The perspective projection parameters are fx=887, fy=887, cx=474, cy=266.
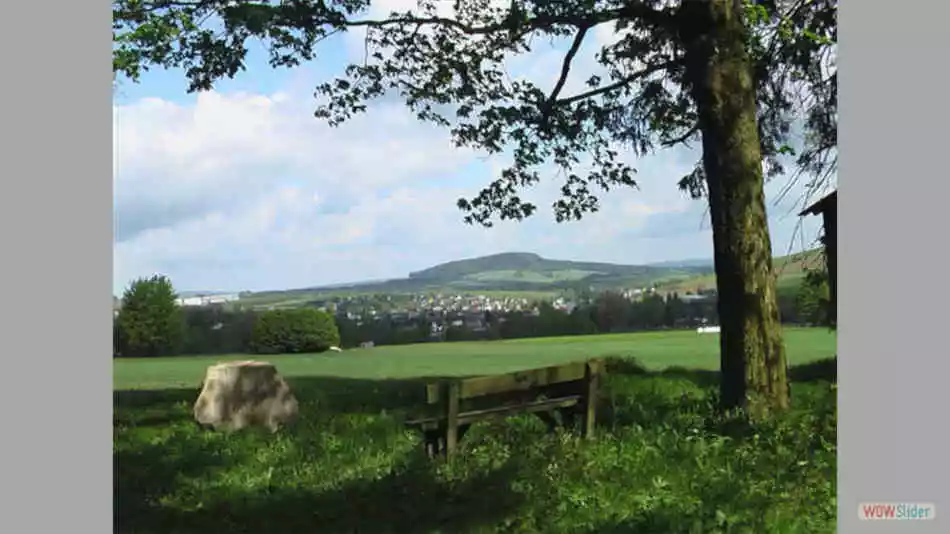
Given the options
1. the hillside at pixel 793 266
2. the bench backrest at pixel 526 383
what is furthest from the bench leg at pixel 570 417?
the hillside at pixel 793 266

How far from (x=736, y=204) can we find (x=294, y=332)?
2782 millimetres

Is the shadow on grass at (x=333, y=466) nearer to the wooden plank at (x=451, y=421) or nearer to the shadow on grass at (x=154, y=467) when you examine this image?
the shadow on grass at (x=154, y=467)

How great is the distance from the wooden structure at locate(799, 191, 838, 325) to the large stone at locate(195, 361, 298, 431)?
10.6ft

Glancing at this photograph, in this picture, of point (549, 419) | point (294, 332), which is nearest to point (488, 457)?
point (549, 419)

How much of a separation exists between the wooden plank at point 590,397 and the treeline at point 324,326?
0.24m

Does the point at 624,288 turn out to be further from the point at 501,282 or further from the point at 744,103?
the point at 744,103

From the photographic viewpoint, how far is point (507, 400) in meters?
5.12

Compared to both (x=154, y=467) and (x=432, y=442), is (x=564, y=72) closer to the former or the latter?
(x=432, y=442)

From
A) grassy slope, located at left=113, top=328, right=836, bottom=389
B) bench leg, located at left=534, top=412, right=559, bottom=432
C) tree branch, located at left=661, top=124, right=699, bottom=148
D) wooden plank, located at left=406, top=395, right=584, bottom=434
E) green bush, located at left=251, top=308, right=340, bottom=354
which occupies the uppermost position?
tree branch, located at left=661, top=124, right=699, bottom=148

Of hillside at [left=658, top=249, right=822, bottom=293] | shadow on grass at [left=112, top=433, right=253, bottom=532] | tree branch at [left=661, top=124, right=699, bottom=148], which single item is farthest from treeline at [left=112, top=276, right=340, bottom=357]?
hillside at [left=658, top=249, right=822, bottom=293]

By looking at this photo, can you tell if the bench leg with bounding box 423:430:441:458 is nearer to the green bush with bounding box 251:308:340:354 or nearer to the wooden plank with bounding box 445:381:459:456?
the wooden plank with bounding box 445:381:459:456

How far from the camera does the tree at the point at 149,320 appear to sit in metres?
→ 5.01

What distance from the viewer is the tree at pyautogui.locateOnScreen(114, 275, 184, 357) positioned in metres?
5.01
